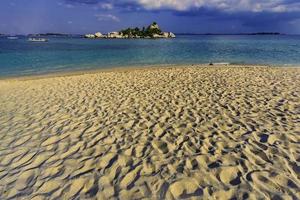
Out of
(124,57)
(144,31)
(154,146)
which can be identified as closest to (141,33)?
(144,31)

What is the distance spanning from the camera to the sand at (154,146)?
4.11 m

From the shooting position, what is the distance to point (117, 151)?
5.36m

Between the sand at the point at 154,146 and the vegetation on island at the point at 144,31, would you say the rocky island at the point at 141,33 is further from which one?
the sand at the point at 154,146

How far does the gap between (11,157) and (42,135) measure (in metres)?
1.14

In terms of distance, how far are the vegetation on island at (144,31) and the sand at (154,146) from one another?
5154 inches

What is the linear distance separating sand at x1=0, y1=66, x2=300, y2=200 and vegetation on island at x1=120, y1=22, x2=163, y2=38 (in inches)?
5154

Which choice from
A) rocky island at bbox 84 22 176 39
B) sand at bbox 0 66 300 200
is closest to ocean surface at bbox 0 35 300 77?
sand at bbox 0 66 300 200

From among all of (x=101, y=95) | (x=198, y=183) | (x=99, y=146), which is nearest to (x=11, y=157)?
(x=99, y=146)

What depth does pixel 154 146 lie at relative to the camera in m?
5.50

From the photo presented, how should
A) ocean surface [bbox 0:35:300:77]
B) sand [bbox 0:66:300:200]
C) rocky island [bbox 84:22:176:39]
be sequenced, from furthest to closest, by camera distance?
rocky island [bbox 84:22:176:39]
ocean surface [bbox 0:35:300:77]
sand [bbox 0:66:300:200]

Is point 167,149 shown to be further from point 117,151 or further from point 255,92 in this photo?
point 255,92

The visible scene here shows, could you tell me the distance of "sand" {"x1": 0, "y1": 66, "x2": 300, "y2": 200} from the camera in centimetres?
411

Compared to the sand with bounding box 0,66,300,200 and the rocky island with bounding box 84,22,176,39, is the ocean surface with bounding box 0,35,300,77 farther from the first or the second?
the rocky island with bounding box 84,22,176,39

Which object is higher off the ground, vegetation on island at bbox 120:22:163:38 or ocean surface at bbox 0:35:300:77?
vegetation on island at bbox 120:22:163:38
